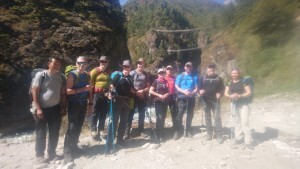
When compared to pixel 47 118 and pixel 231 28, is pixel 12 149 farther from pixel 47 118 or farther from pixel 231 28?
pixel 231 28

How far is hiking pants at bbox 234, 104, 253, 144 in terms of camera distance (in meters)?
6.47

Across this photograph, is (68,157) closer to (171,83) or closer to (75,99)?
(75,99)

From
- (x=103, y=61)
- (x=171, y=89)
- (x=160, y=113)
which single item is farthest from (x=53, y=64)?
(x=171, y=89)

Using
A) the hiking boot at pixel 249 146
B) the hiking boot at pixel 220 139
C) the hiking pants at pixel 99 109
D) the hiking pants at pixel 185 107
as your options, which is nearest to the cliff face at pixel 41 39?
the hiking pants at pixel 99 109

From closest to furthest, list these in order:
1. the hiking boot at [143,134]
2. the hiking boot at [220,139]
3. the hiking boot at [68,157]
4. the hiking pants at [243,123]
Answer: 1. the hiking boot at [68,157]
2. the hiking pants at [243,123]
3. the hiking boot at [220,139]
4. the hiking boot at [143,134]

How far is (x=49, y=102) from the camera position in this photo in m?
5.85

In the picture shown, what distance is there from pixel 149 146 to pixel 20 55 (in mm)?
12942

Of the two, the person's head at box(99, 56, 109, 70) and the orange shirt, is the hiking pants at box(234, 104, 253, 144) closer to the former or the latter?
the orange shirt

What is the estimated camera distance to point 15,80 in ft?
52.3

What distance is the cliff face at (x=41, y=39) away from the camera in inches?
626

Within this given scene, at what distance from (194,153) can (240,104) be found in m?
1.63

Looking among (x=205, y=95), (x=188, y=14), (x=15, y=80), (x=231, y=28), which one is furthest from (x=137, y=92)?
(x=188, y=14)

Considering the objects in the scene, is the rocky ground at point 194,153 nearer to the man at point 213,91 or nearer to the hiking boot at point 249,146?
the hiking boot at point 249,146

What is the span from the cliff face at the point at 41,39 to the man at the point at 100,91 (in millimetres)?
10001
